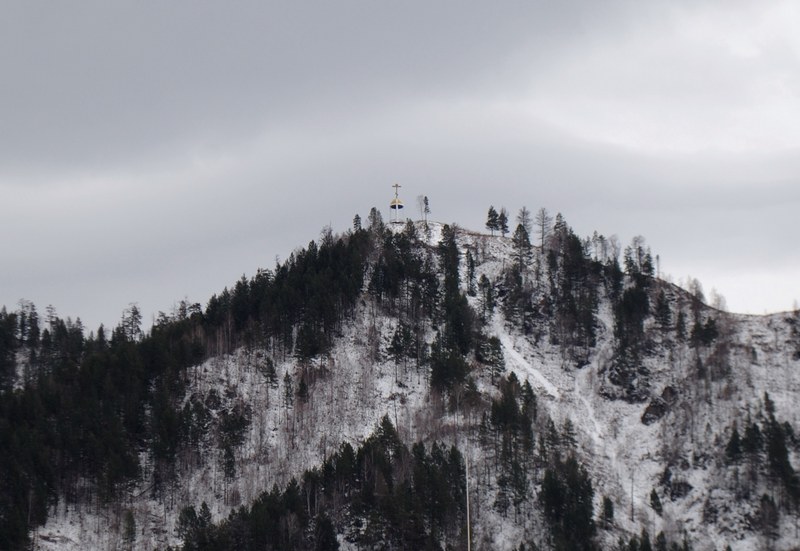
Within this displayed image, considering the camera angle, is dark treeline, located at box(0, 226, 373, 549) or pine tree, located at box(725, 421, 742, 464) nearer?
dark treeline, located at box(0, 226, 373, 549)

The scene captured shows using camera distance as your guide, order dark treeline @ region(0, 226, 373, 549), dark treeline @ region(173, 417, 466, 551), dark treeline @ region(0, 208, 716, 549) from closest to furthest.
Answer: dark treeline @ region(173, 417, 466, 551)
dark treeline @ region(0, 208, 716, 549)
dark treeline @ region(0, 226, 373, 549)

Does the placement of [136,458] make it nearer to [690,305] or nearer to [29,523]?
[29,523]

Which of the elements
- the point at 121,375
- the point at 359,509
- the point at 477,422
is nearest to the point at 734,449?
the point at 477,422

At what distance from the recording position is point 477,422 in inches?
5615

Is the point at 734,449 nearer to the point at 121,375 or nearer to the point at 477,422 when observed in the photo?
the point at 477,422

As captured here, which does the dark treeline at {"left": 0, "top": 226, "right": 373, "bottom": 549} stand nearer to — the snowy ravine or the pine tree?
the snowy ravine

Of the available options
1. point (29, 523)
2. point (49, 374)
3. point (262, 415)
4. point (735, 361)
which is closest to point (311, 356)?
point (262, 415)

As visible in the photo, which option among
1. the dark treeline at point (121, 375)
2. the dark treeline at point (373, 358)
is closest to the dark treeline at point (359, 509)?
the dark treeline at point (373, 358)

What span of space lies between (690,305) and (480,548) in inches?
2845

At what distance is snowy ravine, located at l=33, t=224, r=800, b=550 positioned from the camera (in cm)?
12800

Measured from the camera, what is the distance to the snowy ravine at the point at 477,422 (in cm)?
12800

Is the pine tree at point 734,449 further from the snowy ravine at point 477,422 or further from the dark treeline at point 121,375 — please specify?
the dark treeline at point 121,375

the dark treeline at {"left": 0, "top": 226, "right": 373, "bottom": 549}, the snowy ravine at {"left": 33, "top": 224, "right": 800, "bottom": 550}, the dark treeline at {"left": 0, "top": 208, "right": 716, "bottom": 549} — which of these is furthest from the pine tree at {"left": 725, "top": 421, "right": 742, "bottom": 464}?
the dark treeline at {"left": 0, "top": 226, "right": 373, "bottom": 549}

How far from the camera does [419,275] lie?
6919 inches
